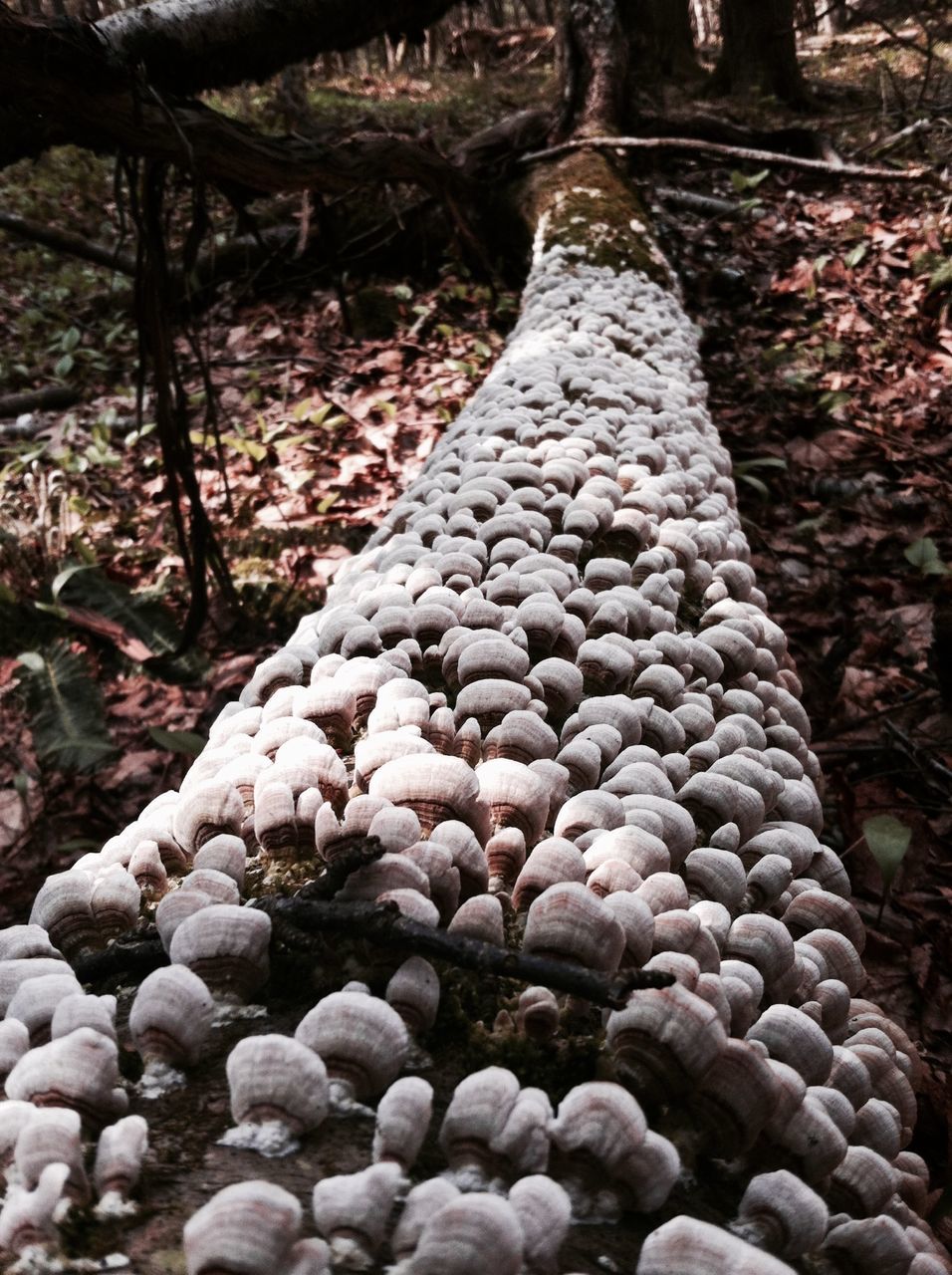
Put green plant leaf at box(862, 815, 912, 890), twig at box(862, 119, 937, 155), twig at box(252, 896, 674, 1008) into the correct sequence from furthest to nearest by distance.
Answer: twig at box(862, 119, 937, 155), green plant leaf at box(862, 815, 912, 890), twig at box(252, 896, 674, 1008)

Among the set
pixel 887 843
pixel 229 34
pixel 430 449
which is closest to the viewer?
pixel 887 843

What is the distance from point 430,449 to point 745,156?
9.38 feet

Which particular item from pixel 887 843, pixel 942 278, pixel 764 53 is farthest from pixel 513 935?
pixel 764 53

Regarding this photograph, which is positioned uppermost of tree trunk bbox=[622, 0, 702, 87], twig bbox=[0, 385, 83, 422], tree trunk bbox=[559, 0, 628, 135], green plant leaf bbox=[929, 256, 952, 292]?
tree trunk bbox=[622, 0, 702, 87]

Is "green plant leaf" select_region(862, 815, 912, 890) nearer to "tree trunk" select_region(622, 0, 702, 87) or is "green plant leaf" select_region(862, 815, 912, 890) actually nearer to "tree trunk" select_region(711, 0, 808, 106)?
"tree trunk" select_region(711, 0, 808, 106)

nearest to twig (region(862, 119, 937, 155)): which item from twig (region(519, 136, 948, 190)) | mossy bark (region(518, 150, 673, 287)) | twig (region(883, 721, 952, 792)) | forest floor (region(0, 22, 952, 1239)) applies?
forest floor (region(0, 22, 952, 1239))

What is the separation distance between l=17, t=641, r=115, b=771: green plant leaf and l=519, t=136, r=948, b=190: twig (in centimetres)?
463

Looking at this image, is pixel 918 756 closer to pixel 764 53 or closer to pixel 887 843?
pixel 887 843

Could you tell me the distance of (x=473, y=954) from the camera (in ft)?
3.28

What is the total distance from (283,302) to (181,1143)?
656 cm

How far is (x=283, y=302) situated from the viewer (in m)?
6.71

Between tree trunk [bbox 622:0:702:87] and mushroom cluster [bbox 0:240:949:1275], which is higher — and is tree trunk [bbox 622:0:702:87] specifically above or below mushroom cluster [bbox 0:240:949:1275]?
above

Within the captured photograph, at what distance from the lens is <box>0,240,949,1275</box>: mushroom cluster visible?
0.83 m

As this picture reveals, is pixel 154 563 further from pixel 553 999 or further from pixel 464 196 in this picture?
pixel 553 999
